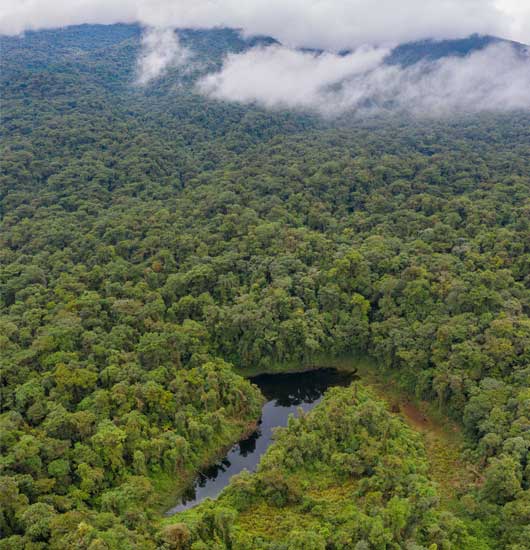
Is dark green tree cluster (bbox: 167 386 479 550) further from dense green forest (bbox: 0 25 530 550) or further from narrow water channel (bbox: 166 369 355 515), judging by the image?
narrow water channel (bbox: 166 369 355 515)

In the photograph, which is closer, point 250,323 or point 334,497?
point 334,497

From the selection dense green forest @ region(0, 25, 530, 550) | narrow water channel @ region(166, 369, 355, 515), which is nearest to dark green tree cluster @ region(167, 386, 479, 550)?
dense green forest @ region(0, 25, 530, 550)

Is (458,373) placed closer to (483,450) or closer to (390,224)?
(483,450)

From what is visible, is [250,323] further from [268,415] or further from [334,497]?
[334,497]

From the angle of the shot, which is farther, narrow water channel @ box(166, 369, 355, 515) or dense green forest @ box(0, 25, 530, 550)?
narrow water channel @ box(166, 369, 355, 515)

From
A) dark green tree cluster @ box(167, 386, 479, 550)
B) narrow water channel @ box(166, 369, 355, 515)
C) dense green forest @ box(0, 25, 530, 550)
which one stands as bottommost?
narrow water channel @ box(166, 369, 355, 515)

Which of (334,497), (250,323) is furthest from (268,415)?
(334,497)

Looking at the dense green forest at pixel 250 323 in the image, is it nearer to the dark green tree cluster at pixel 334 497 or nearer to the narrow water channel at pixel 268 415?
the dark green tree cluster at pixel 334 497
